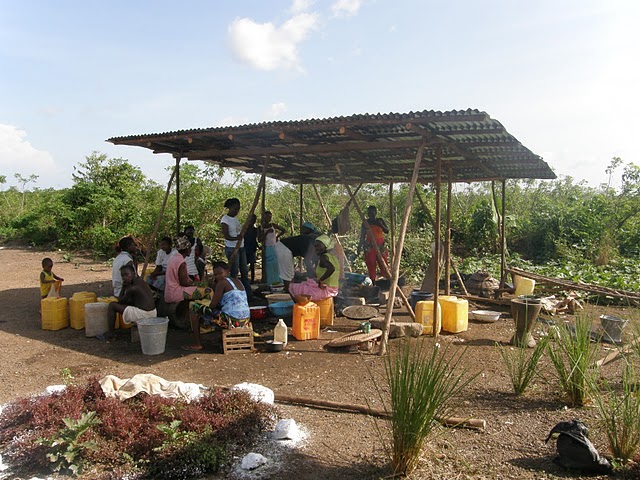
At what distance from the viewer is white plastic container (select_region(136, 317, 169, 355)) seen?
6289 mm

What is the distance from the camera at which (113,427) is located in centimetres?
374

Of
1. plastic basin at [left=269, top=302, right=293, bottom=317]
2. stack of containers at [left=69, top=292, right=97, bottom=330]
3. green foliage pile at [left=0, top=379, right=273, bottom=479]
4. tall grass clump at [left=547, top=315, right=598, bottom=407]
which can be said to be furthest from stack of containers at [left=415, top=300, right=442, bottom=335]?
stack of containers at [left=69, top=292, right=97, bottom=330]

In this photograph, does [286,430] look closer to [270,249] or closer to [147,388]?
[147,388]

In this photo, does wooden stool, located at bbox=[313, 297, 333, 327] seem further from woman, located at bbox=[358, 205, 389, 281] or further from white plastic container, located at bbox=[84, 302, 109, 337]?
white plastic container, located at bbox=[84, 302, 109, 337]

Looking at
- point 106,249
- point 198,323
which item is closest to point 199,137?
point 198,323

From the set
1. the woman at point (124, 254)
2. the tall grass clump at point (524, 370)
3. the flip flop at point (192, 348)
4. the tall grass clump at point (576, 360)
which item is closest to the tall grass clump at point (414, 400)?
the tall grass clump at point (576, 360)

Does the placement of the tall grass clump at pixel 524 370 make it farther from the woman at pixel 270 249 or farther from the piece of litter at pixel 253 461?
the woman at pixel 270 249

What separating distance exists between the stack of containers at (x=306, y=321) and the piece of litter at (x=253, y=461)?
3368 millimetres

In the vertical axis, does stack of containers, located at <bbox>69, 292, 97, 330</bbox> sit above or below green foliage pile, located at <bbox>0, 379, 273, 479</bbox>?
above

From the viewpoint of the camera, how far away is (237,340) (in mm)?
6449

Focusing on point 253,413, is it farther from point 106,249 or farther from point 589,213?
point 589,213

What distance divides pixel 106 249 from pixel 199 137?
10.3m

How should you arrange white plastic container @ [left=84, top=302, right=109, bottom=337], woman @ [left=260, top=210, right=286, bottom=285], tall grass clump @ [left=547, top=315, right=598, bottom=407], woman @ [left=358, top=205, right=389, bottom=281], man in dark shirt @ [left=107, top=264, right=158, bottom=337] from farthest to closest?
woman @ [left=358, top=205, right=389, bottom=281]
woman @ [left=260, top=210, right=286, bottom=285]
white plastic container @ [left=84, top=302, right=109, bottom=337]
man in dark shirt @ [left=107, top=264, right=158, bottom=337]
tall grass clump @ [left=547, top=315, right=598, bottom=407]

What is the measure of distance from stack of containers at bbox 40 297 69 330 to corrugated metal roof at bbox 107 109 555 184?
2810mm
